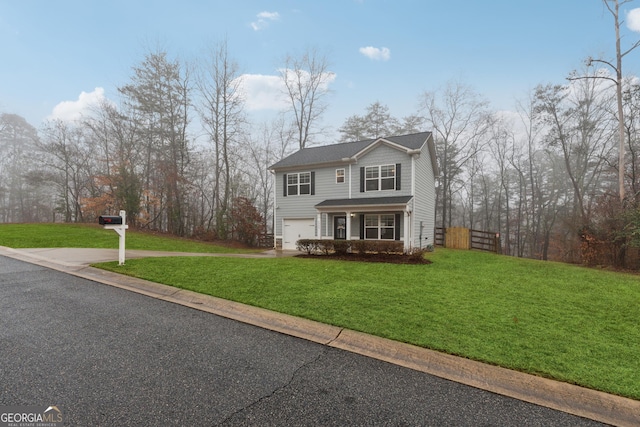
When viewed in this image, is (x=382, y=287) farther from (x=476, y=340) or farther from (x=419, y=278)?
(x=476, y=340)

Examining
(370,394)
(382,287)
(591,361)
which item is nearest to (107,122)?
(382,287)

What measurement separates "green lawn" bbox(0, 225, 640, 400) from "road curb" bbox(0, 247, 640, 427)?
0.45 ft

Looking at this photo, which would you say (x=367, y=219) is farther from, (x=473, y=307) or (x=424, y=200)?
(x=473, y=307)

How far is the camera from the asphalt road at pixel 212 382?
6.27 ft

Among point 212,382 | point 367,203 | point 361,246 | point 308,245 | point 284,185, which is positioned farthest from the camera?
point 284,185

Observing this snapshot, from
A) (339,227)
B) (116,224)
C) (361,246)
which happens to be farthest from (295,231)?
(116,224)

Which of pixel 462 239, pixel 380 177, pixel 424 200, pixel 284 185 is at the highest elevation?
pixel 380 177

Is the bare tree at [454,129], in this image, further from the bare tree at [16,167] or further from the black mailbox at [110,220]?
the bare tree at [16,167]

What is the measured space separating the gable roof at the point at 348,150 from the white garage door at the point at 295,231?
3.43 metres

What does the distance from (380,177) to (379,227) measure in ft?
8.87

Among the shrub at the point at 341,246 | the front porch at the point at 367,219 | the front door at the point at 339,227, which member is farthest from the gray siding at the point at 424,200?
the shrub at the point at 341,246

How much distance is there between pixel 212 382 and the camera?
2.30 metres

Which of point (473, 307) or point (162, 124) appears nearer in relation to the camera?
point (473, 307)

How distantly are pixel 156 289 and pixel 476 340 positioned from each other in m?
5.58
